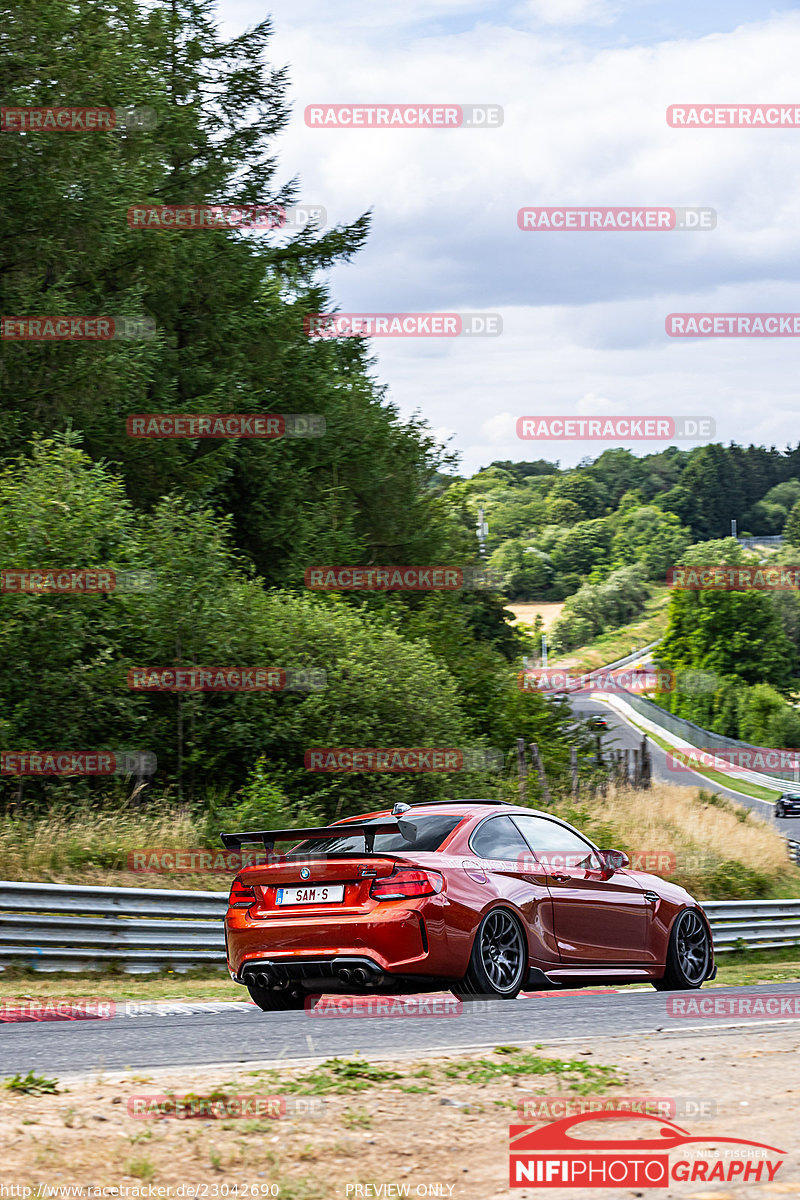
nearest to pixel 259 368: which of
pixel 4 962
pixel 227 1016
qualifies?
pixel 4 962

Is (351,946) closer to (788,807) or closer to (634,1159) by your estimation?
(634,1159)

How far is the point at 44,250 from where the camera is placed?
2359cm

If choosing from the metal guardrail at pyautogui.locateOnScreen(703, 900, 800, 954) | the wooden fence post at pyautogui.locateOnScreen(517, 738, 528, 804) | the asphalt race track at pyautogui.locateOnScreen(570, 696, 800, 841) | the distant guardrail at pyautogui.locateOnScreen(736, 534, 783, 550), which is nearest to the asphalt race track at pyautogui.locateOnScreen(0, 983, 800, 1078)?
the metal guardrail at pyautogui.locateOnScreen(703, 900, 800, 954)

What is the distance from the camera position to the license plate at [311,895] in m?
8.52

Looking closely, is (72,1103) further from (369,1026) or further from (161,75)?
(161,75)

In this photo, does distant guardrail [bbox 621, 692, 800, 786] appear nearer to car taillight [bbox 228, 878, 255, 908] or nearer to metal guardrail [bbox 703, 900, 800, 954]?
metal guardrail [bbox 703, 900, 800, 954]

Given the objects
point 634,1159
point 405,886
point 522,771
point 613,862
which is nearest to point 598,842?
point 522,771

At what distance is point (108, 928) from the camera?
39.6ft

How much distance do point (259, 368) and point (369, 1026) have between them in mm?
24405

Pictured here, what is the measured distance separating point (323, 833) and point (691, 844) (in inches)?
596

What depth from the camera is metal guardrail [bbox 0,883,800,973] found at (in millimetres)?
11555

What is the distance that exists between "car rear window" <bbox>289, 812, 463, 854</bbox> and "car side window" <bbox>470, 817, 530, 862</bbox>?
19 cm

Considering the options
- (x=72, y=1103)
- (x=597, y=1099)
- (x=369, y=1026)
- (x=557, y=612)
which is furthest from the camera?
(x=557, y=612)

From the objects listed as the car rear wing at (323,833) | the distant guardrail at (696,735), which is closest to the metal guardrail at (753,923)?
the car rear wing at (323,833)
